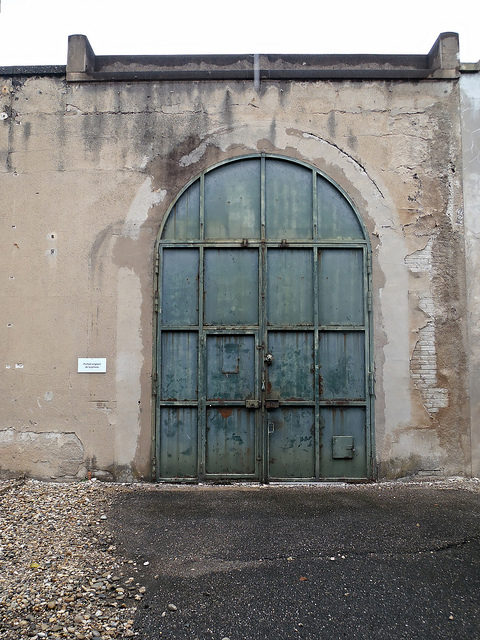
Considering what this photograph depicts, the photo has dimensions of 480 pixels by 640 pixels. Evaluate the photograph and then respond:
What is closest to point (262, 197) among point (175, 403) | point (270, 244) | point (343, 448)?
point (270, 244)

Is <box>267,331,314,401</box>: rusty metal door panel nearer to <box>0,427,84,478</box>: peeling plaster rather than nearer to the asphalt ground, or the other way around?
the asphalt ground

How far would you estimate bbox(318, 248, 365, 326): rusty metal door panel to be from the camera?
5574 mm

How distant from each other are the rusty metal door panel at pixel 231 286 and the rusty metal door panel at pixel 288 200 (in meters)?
0.42

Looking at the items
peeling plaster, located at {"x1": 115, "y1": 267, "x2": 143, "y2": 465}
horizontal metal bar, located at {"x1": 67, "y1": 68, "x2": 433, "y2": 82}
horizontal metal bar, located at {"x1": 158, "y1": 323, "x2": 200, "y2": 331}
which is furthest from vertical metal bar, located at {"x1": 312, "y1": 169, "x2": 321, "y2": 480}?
peeling plaster, located at {"x1": 115, "y1": 267, "x2": 143, "y2": 465}

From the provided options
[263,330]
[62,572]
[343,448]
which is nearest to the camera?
[62,572]

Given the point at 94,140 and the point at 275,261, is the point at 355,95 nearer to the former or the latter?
the point at 275,261

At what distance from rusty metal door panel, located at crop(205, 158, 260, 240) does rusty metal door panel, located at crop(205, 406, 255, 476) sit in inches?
77.1

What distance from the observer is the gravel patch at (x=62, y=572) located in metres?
2.76

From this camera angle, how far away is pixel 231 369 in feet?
18.1

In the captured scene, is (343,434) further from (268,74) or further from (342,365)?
(268,74)

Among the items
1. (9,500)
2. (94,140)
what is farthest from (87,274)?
(9,500)

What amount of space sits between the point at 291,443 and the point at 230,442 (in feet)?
2.15

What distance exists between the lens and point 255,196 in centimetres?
575

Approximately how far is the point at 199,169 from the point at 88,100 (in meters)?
1.53
